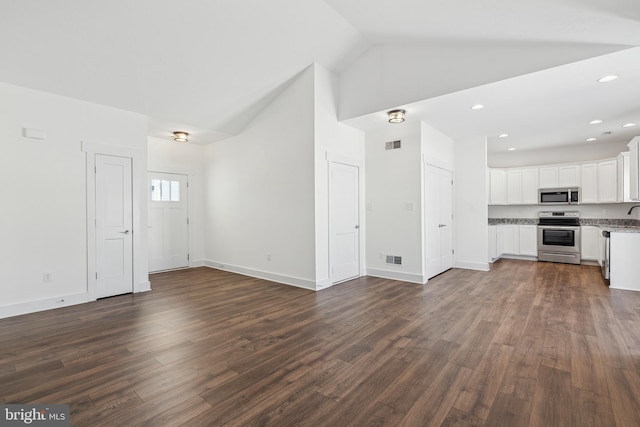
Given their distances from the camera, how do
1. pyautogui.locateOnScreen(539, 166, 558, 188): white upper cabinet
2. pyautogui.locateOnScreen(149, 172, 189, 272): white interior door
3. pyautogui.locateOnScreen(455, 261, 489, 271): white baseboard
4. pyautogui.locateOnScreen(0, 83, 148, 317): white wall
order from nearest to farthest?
1. pyautogui.locateOnScreen(0, 83, 148, 317): white wall
2. pyautogui.locateOnScreen(455, 261, 489, 271): white baseboard
3. pyautogui.locateOnScreen(149, 172, 189, 272): white interior door
4. pyautogui.locateOnScreen(539, 166, 558, 188): white upper cabinet

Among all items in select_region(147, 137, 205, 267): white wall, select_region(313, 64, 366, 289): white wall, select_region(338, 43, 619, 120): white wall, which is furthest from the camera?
select_region(147, 137, 205, 267): white wall

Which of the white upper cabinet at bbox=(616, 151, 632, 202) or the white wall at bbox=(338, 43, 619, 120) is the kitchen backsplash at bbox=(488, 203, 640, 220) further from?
the white wall at bbox=(338, 43, 619, 120)

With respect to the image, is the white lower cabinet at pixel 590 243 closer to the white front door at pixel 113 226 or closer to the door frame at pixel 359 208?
the door frame at pixel 359 208

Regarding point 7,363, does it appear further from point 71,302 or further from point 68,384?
point 71,302

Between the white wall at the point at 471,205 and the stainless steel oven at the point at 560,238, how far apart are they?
2.19 metres

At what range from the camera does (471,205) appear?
21.2 ft

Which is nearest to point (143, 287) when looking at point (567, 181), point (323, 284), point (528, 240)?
point (323, 284)

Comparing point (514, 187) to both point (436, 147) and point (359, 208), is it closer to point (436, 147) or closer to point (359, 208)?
point (436, 147)

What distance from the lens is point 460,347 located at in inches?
108

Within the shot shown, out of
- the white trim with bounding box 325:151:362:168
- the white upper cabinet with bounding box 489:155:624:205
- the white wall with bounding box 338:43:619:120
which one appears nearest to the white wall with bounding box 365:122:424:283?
the white trim with bounding box 325:151:362:168

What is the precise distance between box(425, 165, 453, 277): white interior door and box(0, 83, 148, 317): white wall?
17.6 ft

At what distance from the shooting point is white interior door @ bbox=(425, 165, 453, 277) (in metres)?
5.46

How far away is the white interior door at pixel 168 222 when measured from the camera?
6.36 metres

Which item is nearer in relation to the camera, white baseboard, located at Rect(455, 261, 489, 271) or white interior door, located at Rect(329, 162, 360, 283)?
white interior door, located at Rect(329, 162, 360, 283)
